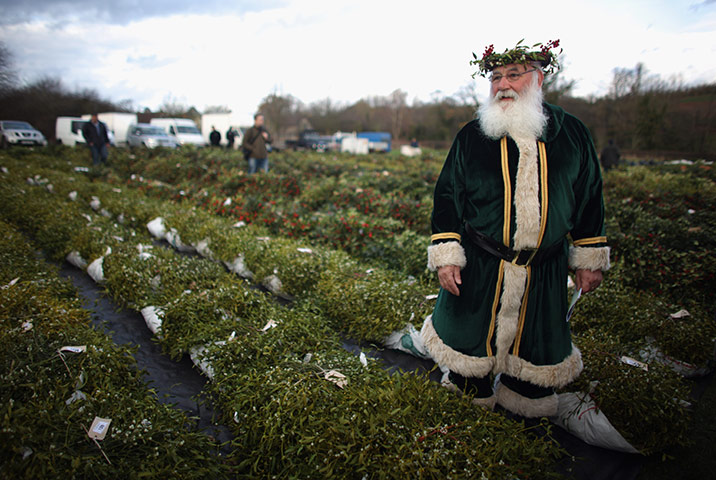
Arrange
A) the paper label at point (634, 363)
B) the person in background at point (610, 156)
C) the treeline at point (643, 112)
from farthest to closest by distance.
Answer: the person in background at point (610, 156), the treeline at point (643, 112), the paper label at point (634, 363)

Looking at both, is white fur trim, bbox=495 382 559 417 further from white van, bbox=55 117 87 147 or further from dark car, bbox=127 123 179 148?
white van, bbox=55 117 87 147

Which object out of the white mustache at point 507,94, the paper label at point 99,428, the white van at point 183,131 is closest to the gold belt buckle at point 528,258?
the white mustache at point 507,94

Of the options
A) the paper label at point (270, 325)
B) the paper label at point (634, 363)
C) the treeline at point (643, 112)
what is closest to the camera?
the paper label at point (634, 363)

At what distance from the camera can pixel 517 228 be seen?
5.97ft

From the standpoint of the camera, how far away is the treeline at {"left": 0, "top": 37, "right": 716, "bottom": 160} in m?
8.15

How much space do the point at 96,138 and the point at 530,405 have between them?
13.6 meters

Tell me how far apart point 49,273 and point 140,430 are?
9.22 feet

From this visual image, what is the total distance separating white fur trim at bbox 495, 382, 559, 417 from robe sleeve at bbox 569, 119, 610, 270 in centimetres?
82

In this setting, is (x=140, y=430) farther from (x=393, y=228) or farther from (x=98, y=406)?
(x=393, y=228)

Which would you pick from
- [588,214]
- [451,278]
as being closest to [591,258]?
[588,214]

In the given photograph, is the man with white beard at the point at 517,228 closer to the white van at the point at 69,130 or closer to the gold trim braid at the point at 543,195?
the gold trim braid at the point at 543,195

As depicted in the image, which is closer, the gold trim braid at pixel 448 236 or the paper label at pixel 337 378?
the gold trim braid at pixel 448 236

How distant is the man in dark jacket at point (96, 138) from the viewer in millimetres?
11234

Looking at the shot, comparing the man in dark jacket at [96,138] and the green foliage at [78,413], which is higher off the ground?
the man in dark jacket at [96,138]
